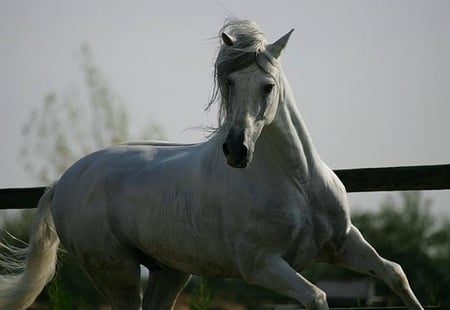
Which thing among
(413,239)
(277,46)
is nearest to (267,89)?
(277,46)

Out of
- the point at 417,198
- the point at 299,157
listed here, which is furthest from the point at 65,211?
the point at 417,198

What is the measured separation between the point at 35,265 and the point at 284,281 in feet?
7.56

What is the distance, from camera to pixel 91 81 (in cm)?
1997

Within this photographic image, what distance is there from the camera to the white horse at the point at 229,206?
4750 millimetres

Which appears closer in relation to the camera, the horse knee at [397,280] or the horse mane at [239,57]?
the horse mane at [239,57]

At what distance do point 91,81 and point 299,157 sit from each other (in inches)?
602

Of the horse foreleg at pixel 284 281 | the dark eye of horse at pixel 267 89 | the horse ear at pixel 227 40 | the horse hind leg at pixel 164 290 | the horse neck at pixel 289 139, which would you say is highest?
the horse ear at pixel 227 40

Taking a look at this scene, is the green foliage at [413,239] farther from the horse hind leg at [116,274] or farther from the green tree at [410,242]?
the horse hind leg at [116,274]

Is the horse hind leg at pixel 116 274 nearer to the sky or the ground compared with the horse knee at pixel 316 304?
nearer to the ground

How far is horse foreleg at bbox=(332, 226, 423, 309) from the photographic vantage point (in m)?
5.05

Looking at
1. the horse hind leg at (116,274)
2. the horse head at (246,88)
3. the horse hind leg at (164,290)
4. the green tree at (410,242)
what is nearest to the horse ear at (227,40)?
the horse head at (246,88)

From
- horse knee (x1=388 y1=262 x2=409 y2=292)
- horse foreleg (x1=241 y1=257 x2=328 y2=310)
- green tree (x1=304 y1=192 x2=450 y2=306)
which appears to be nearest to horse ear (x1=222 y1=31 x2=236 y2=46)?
horse foreleg (x1=241 y1=257 x2=328 y2=310)

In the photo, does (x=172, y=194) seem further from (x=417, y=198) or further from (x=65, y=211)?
(x=417, y=198)

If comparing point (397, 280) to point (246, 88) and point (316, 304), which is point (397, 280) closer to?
point (316, 304)
